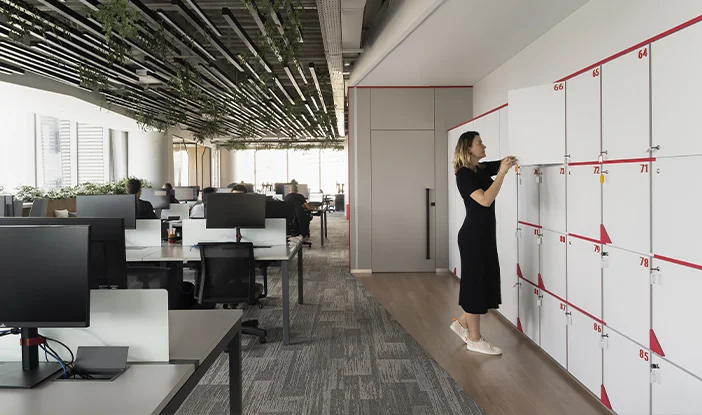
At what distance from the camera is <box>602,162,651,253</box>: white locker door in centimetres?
281

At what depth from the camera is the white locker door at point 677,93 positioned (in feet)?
7.82

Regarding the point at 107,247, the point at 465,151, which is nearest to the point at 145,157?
the point at 465,151

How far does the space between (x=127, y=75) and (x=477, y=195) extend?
6801 mm

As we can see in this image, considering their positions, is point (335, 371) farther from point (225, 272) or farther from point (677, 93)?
point (677, 93)

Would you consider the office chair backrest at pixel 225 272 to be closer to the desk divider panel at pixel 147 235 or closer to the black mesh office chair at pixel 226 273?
the black mesh office chair at pixel 226 273

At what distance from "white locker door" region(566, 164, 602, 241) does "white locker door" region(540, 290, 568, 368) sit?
Answer: 686mm

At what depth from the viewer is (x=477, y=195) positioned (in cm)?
411

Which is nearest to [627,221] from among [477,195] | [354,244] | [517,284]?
[477,195]

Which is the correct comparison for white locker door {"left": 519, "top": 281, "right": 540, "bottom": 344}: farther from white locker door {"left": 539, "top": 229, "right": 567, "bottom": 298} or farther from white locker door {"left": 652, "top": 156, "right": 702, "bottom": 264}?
white locker door {"left": 652, "top": 156, "right": 702, "bottom": 264}

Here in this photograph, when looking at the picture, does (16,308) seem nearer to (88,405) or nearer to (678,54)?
(88,405)

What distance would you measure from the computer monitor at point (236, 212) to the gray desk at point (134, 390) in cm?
301

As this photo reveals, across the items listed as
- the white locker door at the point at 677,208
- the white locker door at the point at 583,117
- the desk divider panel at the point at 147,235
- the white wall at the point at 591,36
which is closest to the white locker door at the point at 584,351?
the white locker door at the point at 677,208

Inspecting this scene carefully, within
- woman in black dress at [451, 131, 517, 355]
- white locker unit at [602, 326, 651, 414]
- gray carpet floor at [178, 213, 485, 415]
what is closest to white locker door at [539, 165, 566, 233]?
woman in black dress at [451, 131, 517, 355]

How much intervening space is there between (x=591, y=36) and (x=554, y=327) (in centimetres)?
254
